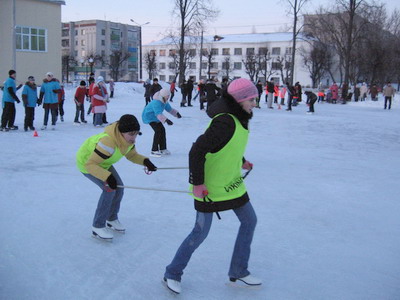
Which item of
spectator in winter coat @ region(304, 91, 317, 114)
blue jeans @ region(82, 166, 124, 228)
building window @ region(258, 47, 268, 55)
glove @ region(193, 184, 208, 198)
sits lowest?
blue jeans @ region(82, 166, 124, 228)

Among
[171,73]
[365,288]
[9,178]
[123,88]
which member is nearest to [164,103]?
[9,178]

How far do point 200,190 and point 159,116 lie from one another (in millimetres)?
5243

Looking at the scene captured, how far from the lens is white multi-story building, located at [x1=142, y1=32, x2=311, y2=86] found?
3019 inches

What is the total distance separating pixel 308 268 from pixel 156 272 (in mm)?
1228

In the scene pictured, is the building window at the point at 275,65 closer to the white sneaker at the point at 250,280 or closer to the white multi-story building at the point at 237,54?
the white multi-story building at the point at 237,54

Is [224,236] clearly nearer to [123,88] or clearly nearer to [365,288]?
[365,288]

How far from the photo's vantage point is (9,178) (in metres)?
6.35

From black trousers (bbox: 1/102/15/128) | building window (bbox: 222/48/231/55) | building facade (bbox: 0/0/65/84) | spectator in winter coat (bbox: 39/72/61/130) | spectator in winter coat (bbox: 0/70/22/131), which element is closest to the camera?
spectator in winter coat (bbox: 0/70/22/131)

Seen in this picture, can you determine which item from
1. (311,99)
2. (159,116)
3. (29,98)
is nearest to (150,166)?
(159,116)

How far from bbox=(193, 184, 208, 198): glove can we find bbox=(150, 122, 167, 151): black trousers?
5.50 m

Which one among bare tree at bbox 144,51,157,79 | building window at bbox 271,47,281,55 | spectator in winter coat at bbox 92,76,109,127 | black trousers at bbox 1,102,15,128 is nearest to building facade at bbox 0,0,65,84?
spectator in winter coat at bbox 92,76,109,127

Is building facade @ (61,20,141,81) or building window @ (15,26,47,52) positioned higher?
building facade @ (61,20,141,81)

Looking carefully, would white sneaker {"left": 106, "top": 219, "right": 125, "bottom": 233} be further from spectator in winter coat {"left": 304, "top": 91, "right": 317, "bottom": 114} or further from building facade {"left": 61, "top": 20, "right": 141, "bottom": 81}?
building facade {"left": 61, "top": 20, "right": 141, "bottom": 81}

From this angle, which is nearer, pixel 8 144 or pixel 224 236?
pixel 224 236
